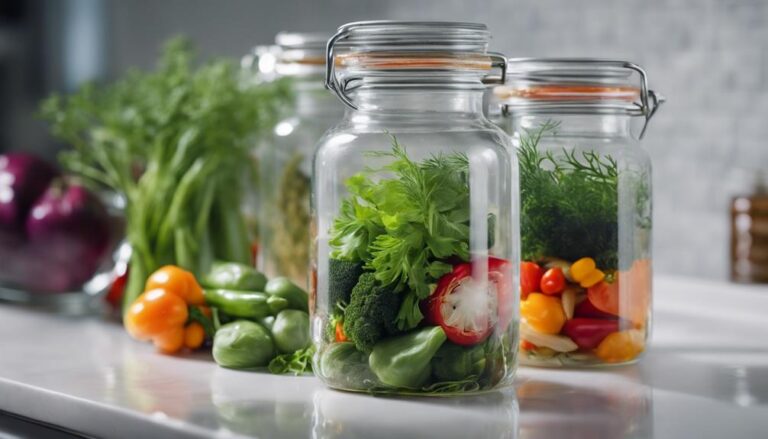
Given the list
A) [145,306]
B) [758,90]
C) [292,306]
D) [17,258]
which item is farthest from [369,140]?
[758,90]

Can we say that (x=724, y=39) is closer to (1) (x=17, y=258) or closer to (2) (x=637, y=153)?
(2) (x=637, y=153)

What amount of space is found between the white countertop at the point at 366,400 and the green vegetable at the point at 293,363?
14 mm

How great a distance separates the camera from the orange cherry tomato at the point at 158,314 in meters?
1.13

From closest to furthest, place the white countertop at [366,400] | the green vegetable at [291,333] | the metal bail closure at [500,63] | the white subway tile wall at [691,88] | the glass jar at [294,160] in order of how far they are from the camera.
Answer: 1. the white countertop at [366,400]
2. the metal bail closure at [500,63]
3. the green vegetable at [291,333]
4. the glass jar at [294,160]
5. the white subway tile wall at [691,88]

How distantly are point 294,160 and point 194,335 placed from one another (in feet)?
0.93

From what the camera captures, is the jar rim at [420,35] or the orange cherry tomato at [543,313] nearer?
the jar rim at [420,35]

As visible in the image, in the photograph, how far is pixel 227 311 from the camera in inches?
44.9

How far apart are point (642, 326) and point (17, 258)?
890 mm

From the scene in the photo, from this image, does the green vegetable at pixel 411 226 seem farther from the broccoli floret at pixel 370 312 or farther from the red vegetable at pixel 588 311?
the red vegetable at pixel 588 311

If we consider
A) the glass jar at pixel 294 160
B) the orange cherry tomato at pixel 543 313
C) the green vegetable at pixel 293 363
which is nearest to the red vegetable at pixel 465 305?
the orange cherry tomato at pixel 543 313

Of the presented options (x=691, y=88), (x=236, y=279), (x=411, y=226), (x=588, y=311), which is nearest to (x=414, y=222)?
(x=411, y=226)

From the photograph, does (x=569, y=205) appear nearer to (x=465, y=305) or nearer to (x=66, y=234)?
(x=465, y=305)

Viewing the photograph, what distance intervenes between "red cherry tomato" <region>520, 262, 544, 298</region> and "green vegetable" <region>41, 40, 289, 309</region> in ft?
1.58

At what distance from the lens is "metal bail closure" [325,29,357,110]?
0.91 meters
